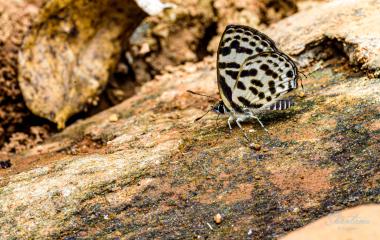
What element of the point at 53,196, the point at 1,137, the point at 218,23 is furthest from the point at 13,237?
the point at 218,23

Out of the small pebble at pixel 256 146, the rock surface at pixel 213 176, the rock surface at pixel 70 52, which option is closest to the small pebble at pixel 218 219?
the rock surface at pixel 213 176

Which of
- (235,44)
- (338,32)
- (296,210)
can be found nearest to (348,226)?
(296,210)

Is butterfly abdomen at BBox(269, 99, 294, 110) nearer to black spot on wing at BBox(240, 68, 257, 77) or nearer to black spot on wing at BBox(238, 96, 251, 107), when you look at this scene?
black spot on wing at BBox(238, 96, 251, 107)

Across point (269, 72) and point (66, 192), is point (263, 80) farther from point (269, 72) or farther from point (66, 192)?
point (66, 192)

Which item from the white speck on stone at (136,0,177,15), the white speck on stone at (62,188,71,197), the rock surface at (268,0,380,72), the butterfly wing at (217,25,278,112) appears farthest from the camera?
the white speck on stone at (136,0,177,15)

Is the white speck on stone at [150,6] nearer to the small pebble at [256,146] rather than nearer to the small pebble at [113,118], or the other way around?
the small pebble at [113,118]

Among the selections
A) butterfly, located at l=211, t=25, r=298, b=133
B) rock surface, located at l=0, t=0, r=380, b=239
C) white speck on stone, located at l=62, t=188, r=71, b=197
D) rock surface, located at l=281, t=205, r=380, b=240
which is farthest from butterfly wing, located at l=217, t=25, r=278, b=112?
rock surface, located at l=281, t=205, r=380, b=240
